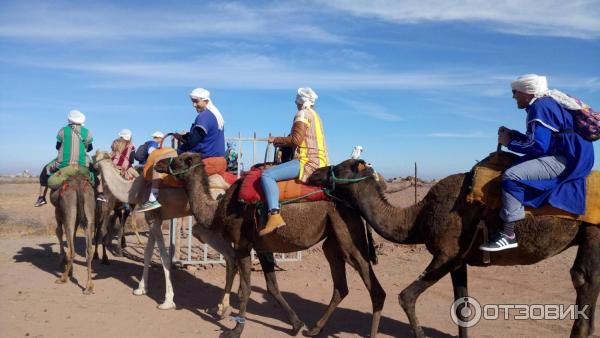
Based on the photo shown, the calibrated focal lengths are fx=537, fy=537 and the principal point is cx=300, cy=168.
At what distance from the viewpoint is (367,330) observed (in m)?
7.85

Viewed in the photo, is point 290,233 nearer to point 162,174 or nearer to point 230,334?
point 230,334

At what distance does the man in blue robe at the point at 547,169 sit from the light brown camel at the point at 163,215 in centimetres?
451

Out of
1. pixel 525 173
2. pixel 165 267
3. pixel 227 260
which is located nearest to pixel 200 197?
pixel 227 260

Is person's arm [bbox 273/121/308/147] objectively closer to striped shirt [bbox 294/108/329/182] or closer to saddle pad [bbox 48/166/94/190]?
striped shirt [bbox 294/108/329/182]

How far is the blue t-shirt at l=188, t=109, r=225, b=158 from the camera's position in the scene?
8.49 metres

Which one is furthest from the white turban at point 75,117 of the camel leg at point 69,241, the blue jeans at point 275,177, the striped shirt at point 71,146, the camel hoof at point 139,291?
the blue jeans at point 275,177

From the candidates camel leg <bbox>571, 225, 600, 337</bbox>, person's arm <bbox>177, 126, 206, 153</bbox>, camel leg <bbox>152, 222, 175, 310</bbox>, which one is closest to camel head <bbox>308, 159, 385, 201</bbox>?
person's arm <bbox>177, 126, 206, 153</bbox>

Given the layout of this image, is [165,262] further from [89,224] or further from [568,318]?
[568,318]

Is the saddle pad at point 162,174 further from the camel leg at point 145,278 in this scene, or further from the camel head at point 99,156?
the camel head at point 99,156

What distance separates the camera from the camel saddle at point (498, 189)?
18.8 ft

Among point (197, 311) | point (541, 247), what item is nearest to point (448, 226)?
point (541, 247)

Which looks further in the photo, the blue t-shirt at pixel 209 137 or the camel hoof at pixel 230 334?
the blue t-shirt at pixel 209 137

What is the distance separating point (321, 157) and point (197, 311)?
3.46 meters

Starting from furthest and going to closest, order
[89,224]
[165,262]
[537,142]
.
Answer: [89,224]
[165,262]
[537,142]
